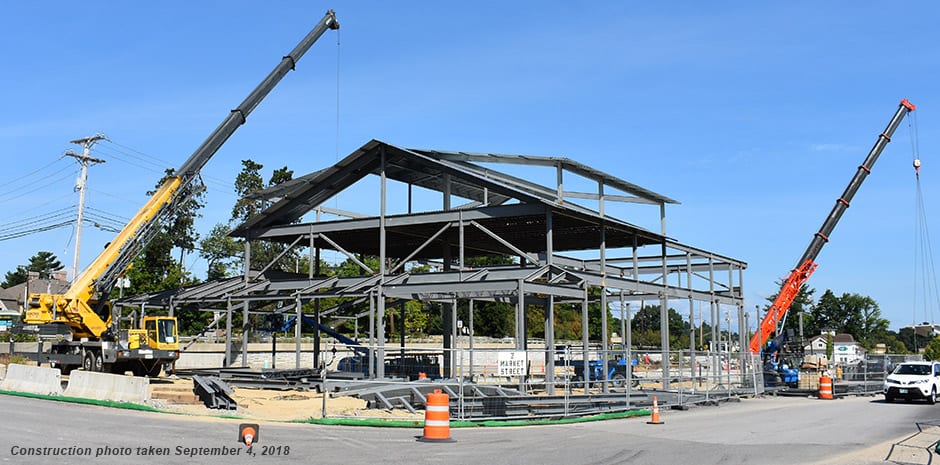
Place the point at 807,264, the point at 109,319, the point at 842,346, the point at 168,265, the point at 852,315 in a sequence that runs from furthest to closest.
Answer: the point at 852,315 < the point at 842,346 < the point at 168,265 < the point at 807,264 < the point at 109,319

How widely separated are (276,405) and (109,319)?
43.7ft

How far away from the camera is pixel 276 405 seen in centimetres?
2408

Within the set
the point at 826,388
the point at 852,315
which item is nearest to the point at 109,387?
the point at 826,388

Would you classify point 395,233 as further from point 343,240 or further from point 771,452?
point 771,452

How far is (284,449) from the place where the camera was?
14.5 metres

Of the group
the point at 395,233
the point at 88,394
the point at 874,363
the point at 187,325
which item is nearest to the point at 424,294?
the point at 395,233

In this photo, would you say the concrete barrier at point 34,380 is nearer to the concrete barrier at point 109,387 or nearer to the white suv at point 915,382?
the concrete barrier at point 109,387

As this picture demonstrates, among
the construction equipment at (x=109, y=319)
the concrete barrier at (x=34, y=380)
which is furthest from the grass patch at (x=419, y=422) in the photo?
A: the construction equipment at (x=109, y=319)

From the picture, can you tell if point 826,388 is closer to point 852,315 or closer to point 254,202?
point 254,202

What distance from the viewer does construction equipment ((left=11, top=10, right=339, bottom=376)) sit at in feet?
104

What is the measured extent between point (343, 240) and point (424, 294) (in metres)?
10.6

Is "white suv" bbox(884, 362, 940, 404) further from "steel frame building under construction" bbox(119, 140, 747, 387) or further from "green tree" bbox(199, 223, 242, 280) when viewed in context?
"green tree" bbox(199, 223, 242, 280)

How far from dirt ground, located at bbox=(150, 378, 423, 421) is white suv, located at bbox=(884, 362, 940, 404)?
1943 cm

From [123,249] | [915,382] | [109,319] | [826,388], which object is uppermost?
[123,249]
